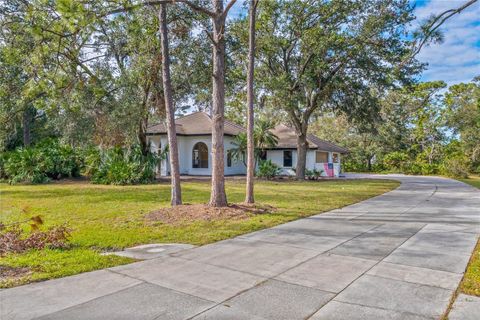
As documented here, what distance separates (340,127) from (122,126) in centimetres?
3219

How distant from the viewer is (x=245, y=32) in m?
18.9

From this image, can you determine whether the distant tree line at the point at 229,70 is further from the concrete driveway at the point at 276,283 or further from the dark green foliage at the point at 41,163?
the concrete driveway at the point at 276,283

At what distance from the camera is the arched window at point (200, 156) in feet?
85.6

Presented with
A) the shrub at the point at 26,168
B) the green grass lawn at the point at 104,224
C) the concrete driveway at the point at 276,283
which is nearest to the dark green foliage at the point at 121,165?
the shrub at the point at 26,168

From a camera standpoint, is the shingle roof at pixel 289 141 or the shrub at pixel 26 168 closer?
the shrub at pixel 26 168

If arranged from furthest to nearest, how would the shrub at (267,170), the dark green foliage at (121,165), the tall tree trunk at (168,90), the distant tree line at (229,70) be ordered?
the shrub at (267,170) → the dark green foliage at (121,165) → the distant tree line at (229,70) → the tall tree trunk at (168,90)

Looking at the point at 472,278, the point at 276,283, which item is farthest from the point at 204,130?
the point at 472,278

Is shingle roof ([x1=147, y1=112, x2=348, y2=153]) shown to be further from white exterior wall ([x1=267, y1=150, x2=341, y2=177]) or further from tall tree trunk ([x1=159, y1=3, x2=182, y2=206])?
tall tree trunk ([x1=159, y1=3, x2=182, y2=206])

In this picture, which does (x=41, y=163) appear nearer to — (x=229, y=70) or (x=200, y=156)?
(x=200, y=156)

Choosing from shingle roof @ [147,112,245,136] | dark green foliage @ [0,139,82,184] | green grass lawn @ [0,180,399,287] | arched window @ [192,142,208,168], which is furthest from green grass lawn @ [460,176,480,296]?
arched window @ [192,142,208,168]

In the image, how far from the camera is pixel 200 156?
26453 millimetres

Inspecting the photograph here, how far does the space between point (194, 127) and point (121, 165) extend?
8.31 meters

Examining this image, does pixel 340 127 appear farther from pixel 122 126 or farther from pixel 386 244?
pixel 386 244

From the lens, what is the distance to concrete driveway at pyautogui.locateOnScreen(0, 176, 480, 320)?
11.2 ft
